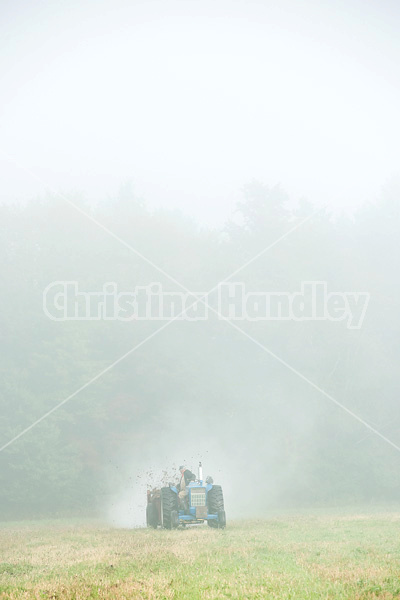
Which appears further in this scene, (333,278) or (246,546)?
(333,278)

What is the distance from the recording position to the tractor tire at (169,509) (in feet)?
52.6

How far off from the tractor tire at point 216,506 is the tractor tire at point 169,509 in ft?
3.63

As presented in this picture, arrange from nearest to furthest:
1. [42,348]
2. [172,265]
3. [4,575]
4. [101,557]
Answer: [4,575], [101,557], [42,348], [172,265]

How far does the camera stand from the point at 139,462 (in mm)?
38094

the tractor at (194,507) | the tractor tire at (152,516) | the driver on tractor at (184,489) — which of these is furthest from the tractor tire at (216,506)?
the tractor tire at (152,516)

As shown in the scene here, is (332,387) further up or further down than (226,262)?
further down

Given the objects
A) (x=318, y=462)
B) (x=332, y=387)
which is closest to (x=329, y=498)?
(x=318, y=462)

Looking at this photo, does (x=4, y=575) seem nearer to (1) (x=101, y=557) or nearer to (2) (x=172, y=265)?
(1) (x=101, y=557)

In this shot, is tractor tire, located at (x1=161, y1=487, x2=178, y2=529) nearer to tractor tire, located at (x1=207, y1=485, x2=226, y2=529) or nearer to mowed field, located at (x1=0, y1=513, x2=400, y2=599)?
mowed field, located at (x1=0, y1=513, x2=400, y2=599)

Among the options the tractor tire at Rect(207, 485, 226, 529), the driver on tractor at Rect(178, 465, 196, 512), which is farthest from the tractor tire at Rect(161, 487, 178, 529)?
the tractor tire at Rect(207, 485, 226, 529)

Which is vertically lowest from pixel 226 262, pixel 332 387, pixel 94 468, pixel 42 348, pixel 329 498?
pixel 329 498

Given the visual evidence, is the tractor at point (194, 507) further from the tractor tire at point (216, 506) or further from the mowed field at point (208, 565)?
the mowed field at point (208, 565)

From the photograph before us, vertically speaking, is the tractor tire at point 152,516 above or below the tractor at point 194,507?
below

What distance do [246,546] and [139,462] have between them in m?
27.9
